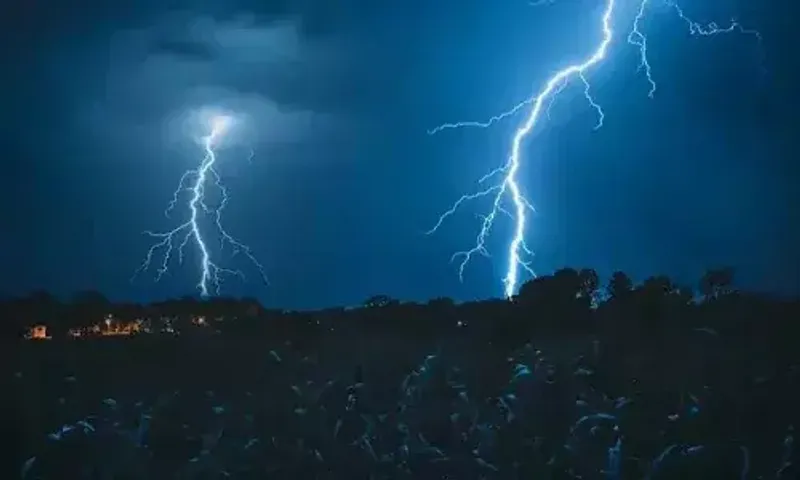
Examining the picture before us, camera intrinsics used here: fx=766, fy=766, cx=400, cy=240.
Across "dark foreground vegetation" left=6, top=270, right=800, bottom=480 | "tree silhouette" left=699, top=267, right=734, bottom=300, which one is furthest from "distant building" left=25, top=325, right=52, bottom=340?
"tree silhouette" left=699, top=267, right=734, bottom=300

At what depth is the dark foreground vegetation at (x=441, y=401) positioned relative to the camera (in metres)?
6.41

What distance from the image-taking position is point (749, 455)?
5918mm

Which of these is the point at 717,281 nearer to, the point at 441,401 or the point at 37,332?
the point at 441,401

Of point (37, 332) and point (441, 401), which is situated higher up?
point (37, 332)

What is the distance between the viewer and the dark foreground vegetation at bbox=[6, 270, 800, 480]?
21.0 feet

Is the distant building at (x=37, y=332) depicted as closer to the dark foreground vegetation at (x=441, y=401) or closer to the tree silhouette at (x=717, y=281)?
the dark foreground vegetation at (x=441, y=401)

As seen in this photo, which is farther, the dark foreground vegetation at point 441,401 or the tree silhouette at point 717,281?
the tree silhouette at point 717,281

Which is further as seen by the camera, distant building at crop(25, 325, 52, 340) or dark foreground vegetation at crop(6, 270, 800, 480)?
distant building at crop(25, 325, 52, 340)

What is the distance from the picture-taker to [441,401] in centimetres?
750

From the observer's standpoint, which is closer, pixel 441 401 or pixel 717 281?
pixel 441 401

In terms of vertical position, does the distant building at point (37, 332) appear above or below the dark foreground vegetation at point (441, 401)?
above

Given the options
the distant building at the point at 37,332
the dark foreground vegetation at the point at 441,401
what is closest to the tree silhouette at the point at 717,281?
the dark foreground vegetation at the point at 441,401

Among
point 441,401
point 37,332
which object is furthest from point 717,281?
point 37,332

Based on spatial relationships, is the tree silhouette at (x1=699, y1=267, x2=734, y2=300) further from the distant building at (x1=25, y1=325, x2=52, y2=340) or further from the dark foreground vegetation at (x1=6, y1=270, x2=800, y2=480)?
the distant building at (x1=25, y1=325, x2=52, y2=340)
